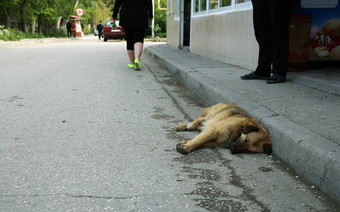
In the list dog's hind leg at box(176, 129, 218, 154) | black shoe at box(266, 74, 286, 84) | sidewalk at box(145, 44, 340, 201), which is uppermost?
black shoe at box(266, 74, 286, 84)

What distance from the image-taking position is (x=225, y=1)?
27.7 feet

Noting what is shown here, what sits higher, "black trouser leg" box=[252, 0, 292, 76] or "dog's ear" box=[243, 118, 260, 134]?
→ "black trouser leg" box=[252, 0, 292, 76]

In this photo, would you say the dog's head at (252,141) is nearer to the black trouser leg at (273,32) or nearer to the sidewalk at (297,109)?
the sidewalk at (297,109)

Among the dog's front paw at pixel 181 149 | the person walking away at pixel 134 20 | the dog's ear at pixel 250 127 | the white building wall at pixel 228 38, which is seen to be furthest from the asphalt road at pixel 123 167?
the person walking away at pixel 134 20

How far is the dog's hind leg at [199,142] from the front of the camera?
299 cm

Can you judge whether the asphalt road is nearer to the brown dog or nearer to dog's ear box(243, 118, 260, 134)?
Result: the brown dog

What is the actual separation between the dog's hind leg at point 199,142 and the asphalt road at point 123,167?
6cm

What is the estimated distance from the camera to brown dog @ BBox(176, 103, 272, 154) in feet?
9.67

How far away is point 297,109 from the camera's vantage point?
3641mm

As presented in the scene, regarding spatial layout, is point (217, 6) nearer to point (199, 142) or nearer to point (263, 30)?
point (263, 30)

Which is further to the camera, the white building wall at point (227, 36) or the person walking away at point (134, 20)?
the person walking away at point (134, 20)

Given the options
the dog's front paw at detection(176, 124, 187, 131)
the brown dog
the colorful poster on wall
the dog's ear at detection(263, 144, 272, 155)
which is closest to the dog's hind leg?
the brown dog

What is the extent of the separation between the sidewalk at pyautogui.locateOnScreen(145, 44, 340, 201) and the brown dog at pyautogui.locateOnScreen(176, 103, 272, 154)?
0.11 m

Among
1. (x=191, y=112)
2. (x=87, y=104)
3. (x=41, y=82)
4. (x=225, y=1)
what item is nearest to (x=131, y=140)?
(x=191, y=112)
